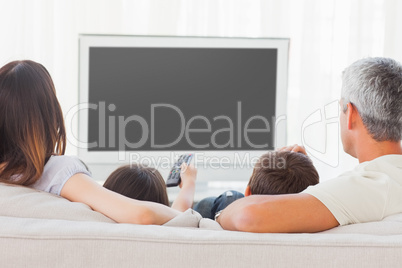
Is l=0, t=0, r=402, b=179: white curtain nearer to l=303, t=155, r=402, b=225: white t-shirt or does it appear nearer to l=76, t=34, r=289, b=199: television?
l=76, t=34, r=289, b=199: television

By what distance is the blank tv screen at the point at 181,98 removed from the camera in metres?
2.70

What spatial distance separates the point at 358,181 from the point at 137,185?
2.02ft

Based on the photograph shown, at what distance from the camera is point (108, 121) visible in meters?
2.69

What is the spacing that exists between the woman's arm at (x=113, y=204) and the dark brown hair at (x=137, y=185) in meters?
0.27

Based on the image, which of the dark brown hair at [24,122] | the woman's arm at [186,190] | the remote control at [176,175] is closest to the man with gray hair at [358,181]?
the dark brown hair at [24,122]

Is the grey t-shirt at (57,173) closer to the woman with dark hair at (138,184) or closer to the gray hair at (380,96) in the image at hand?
the woman with dark hair at (138,184)

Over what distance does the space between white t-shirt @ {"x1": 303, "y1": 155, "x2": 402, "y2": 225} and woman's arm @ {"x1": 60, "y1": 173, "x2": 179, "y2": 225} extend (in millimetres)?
334

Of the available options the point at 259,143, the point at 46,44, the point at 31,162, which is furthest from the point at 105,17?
the point at 31,162

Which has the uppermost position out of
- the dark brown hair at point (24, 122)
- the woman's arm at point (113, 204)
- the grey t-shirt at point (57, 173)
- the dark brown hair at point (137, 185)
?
the dark brown hair at point (24, 122)

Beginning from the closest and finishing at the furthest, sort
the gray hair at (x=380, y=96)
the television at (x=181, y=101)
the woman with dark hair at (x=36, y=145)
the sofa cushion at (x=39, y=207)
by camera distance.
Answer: the sofa cushion at (x=39, y=207) < the woman with dark hair at (x=36, y=145) < the gray hair at (x=380, y=96) < the television at (x=181, y=101)

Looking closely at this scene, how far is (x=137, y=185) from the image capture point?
1480 millimetres

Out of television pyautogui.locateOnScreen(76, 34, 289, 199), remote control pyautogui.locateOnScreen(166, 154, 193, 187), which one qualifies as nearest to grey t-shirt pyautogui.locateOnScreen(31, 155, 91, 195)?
remote control pyautogui.locateOnScreen(166, 154, 193, 187)

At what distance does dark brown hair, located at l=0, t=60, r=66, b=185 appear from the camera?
A: 3.97 feet

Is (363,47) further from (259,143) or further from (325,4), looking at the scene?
(259,143)
